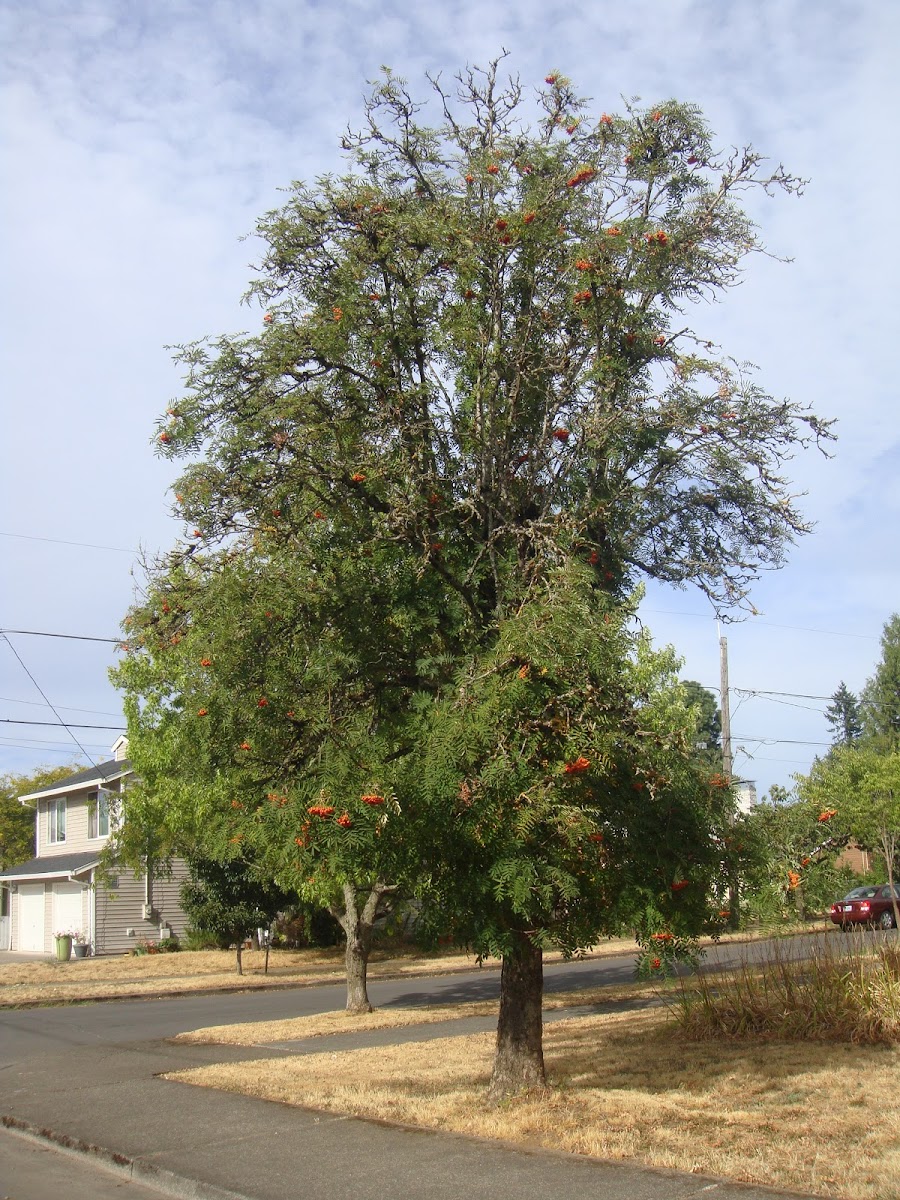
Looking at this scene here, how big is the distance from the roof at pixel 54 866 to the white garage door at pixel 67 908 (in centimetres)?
63

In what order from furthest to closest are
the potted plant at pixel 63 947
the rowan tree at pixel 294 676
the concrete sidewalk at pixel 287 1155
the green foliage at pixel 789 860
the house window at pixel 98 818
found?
the house window at pixel 98 818 < the potted plant at pixel 63 947 < the green foliage at pixel 789 860 < the rowan tree at pixel 294 676 < the concrete sidewalk at pixel 287 1155

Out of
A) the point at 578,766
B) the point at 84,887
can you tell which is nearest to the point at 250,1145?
the point at 578,766

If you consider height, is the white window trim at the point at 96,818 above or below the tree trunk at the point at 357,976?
above

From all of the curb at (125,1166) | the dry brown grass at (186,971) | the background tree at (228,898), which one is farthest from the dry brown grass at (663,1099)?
the background tree at (228,898)

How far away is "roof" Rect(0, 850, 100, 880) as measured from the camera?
32.2 meters

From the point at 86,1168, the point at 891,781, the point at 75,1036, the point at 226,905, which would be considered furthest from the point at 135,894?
the point at 86,1168

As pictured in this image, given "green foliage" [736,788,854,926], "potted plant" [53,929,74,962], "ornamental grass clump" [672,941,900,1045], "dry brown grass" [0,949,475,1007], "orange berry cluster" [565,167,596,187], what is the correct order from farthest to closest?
"potted plant" [53,929,74,962] → "dry brown grass" [0,949,475,1007] → "ornamental grass clump" [672,941,900,1045] → "orange berry cluster" [565,167,596,187] → "green foliage" [736,788,854,926]

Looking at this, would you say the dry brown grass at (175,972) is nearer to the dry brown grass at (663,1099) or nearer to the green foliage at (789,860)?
the dry brown grass at (663,1099)

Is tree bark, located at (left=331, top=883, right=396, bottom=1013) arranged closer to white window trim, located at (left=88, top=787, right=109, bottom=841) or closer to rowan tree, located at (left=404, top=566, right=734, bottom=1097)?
rowan tree, located at (left=404, top=566, right=734, bottom=1097)

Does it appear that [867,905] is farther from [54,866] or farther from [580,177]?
[580,177]

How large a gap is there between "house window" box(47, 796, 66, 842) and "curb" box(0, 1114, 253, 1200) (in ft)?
98.2

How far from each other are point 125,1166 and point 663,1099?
3.93m

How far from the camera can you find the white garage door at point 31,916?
117 ft

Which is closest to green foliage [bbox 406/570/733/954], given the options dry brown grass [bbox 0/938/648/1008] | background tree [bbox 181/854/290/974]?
dry brown grass [bbox 0/938/648/1008]
